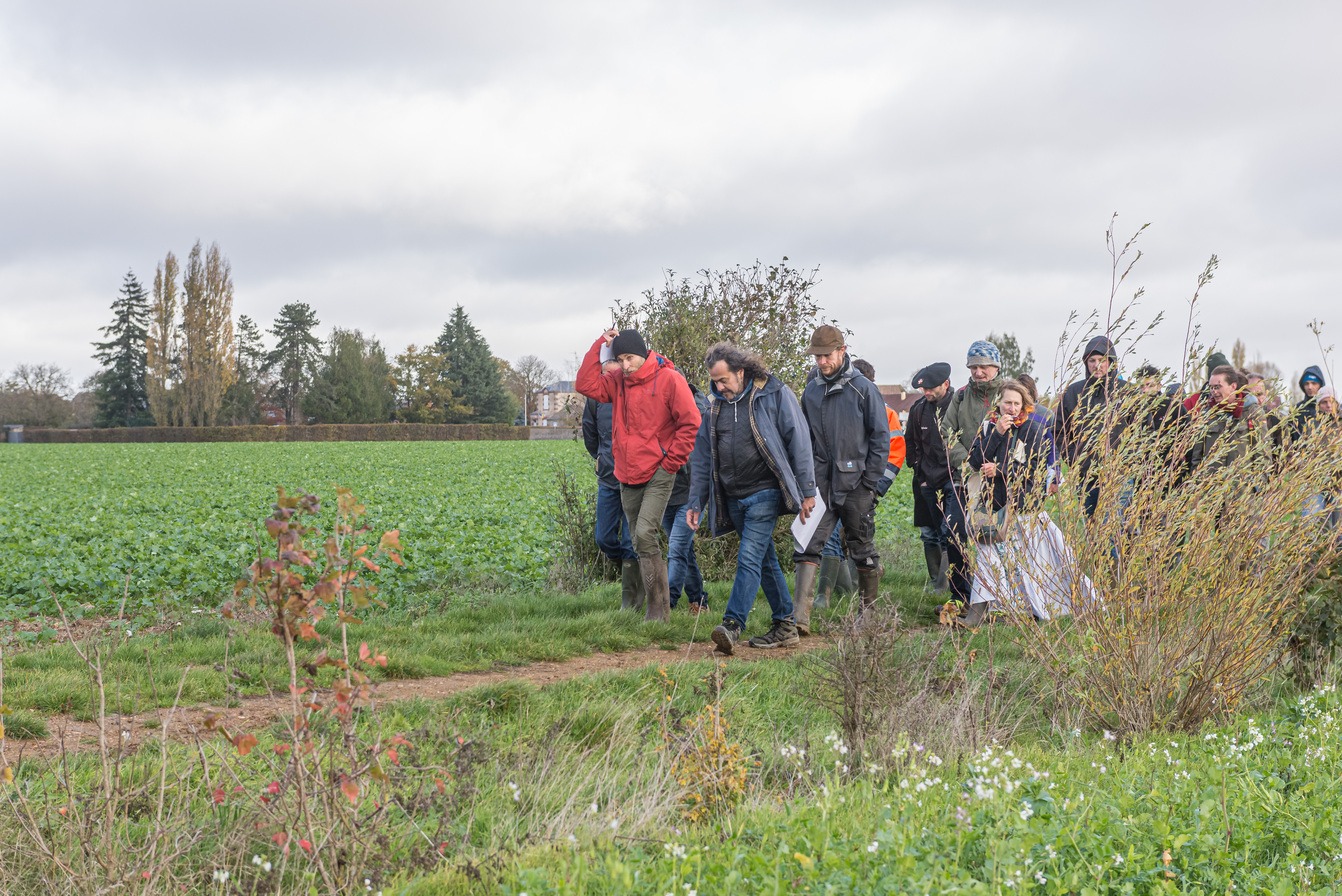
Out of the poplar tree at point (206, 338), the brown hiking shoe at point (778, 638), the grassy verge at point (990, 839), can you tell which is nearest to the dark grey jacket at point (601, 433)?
the brown hiking shoe at point (778, 638)

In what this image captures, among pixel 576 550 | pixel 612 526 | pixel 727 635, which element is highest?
pixel 612 526

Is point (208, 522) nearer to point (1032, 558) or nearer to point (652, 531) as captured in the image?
point (652, 531)

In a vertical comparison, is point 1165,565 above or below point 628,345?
below

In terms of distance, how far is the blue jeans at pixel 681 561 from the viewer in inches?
349

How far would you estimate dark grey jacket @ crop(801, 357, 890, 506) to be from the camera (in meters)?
8.40

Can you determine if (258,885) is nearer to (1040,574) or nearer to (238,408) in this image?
(1040,574)

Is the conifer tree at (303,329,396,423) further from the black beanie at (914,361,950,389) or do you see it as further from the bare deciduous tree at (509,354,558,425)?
the black beanie at (914,361,950,389)

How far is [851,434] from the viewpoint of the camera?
839cm

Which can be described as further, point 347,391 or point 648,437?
point 347,391

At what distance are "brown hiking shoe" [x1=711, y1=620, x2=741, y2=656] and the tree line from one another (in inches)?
2719

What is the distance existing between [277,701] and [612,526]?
3.55 m

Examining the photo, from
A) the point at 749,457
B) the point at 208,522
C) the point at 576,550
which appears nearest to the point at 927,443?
the point at 749,457

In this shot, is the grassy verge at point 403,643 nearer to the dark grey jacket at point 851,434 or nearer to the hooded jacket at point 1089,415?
the dark grey jacket at point 851,434

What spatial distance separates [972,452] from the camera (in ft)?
28.6
